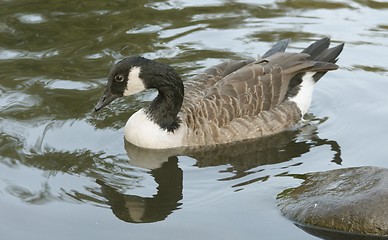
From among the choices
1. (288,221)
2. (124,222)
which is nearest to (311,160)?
(288,221)

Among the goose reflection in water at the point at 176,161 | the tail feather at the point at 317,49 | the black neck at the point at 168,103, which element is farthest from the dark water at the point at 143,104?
the tail feather at the point at 317,49

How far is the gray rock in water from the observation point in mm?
8305

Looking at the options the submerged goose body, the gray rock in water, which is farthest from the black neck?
the gray rock in water

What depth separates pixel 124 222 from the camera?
28.5ft

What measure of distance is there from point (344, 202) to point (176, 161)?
249cm

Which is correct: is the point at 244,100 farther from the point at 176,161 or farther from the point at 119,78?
the point at 119,78

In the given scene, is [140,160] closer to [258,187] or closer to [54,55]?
[258,187]

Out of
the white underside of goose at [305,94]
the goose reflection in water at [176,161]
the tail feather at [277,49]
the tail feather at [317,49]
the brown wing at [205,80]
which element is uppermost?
the tail feather at [317,49]

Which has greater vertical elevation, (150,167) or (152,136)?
(152,136)

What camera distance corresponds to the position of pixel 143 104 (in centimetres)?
1171

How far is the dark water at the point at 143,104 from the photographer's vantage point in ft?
→ 28.7

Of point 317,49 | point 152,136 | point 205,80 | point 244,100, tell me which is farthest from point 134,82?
point 317,49

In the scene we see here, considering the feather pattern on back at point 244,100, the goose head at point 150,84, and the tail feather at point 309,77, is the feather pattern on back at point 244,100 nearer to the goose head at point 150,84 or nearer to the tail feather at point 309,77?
the tail feather at point 309,77

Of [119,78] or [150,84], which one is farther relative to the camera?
[150,84]
